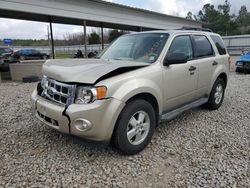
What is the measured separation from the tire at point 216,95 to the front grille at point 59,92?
3.41 metres

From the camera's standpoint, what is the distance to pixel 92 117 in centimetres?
270

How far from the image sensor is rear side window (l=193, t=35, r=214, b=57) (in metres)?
4.48

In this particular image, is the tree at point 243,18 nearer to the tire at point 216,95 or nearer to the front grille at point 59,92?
the tire at point 216,95

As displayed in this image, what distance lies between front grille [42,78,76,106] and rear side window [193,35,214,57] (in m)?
2.71

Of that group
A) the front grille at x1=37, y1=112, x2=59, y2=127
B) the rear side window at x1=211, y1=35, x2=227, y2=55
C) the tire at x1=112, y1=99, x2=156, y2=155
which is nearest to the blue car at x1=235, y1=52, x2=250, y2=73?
the rear side window at x1=211, y1=35, x2=227, y2=55

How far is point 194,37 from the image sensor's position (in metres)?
4.48

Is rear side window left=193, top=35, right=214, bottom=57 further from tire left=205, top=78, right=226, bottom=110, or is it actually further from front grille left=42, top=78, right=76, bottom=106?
front grille left=42, top=78, right=76, bottom=106

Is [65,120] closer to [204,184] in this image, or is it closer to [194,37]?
[204,184]

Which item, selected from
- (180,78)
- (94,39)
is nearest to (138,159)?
(180,78)

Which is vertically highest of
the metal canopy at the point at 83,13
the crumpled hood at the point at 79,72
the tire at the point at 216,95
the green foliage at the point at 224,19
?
the green foliage at the point at 224,19

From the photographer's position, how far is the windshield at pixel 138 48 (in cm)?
370

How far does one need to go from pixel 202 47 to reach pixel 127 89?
98.5 inches

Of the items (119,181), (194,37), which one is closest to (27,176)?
(119,181)

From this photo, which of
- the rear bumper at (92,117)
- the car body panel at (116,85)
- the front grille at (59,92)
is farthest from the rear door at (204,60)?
the front grille at (59,92)
